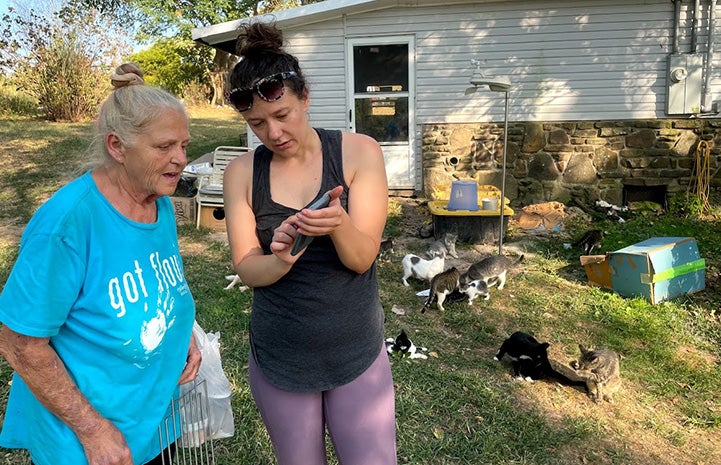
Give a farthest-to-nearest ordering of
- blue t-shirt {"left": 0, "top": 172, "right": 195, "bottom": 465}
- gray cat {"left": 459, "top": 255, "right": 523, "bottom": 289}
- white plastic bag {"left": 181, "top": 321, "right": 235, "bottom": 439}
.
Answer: gray cat {"left": 459, "top": 255, "right": 523, "bottom": 289}
white plastic bag {"left": 181, "top": 321, "right": 235, "bottom": 439}
blue t-shirt {"left": 0, "top": 172, "right": 195, "bottom": 465}

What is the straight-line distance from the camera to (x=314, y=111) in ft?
29.8

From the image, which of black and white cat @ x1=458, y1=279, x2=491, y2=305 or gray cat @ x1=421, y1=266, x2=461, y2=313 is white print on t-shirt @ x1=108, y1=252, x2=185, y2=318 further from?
black and white cat @ x1=458, y1=279, x2=491, y2=305

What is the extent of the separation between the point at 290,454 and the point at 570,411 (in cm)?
229

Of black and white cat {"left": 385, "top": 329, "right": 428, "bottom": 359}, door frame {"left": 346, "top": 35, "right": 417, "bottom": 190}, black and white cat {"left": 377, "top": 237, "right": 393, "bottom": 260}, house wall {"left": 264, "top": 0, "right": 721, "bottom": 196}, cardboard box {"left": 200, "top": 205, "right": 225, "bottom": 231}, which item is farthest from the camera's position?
door frame {"left": 346, "top": 35, "right": 417, "bottom": 190}

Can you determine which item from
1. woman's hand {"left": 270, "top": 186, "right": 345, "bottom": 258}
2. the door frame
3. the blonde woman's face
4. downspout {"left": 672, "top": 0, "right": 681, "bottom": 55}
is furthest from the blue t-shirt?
downspout {"left": 672, "top": 0, "right": 681, "bottom": 55}

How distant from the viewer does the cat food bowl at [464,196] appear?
268 inches

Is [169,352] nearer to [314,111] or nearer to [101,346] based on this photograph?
[101,346]

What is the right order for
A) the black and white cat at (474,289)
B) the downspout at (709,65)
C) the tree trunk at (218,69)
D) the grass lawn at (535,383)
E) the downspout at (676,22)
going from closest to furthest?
the grass lawn at (535,383), the black and white cat at (474,289), the downspout at (709,65), the downspout at (676,22), the tree trunk at (218,69)

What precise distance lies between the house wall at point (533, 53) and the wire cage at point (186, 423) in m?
7.42

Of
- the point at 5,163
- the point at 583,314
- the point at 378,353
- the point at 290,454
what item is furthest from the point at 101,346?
the point at 5,163

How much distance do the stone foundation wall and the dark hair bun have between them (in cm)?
747

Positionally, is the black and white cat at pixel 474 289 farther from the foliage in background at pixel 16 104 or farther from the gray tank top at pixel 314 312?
the foliage in background at pixel 16 104

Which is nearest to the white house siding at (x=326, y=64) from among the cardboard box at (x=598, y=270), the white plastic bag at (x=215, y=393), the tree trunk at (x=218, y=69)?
the cardboard box at (x=598, y=270)

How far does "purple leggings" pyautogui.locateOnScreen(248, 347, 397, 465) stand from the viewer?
1589 mm
